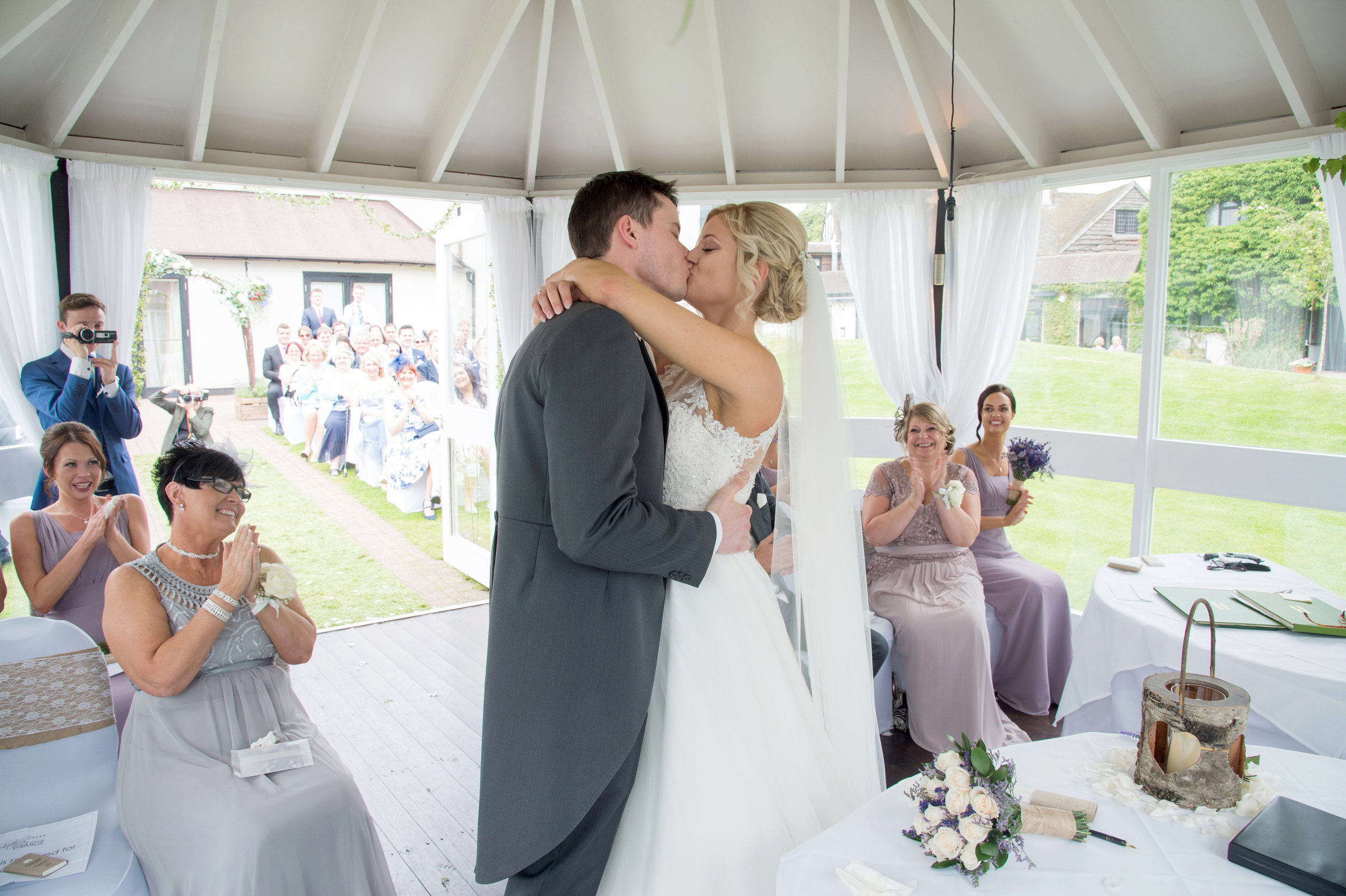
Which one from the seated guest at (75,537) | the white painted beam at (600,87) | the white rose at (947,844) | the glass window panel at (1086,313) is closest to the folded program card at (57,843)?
the seated guest at (75,537)

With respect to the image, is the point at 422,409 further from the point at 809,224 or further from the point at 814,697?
the point at 814,697

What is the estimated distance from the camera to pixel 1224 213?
14.6 feet

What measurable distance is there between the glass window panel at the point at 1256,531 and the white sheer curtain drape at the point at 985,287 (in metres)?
1.21

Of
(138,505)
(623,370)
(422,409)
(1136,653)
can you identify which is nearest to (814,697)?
(623,370)

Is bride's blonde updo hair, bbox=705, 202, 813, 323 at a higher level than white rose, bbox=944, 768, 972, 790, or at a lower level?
higher

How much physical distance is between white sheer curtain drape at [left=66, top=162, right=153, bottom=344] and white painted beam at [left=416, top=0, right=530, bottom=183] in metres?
1.54

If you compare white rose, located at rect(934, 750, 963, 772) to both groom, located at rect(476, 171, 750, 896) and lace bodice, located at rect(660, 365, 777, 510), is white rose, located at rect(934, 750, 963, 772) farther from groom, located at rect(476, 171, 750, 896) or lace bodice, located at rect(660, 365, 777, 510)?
lace bodice, located at rect(660, 365, 777, 510)

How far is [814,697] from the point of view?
207 cm

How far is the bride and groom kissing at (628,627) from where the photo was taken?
63.4 inches

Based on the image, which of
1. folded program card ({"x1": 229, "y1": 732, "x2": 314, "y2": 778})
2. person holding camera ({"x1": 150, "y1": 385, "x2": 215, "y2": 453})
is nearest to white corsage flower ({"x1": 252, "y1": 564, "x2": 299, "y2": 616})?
folded program card ({"x1": 229, "y1": 732, "x2": 314, "y2": 778})

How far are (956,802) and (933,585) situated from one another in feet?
8.66

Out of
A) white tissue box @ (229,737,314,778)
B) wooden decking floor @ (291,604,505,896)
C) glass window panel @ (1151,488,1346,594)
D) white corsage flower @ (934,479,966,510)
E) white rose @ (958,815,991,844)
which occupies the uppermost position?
white corsage flower @ (934,479,966,510)

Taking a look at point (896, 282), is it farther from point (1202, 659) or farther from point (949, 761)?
point (949, 761)

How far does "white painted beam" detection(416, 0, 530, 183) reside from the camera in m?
4.27
